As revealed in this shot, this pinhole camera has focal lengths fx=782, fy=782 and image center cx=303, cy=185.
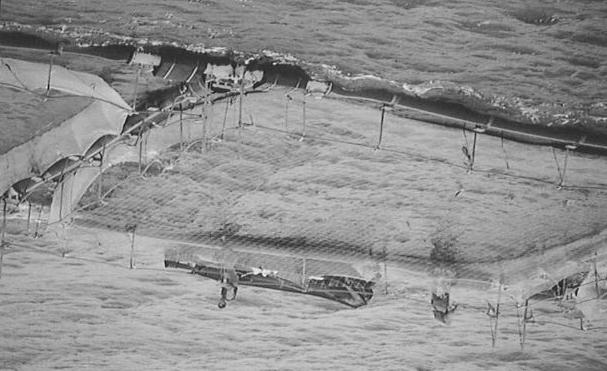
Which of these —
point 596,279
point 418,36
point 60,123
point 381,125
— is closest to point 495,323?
point 596,279

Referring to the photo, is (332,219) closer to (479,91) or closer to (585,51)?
(479,91)

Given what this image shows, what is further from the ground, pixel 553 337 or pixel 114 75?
pixel 114 75

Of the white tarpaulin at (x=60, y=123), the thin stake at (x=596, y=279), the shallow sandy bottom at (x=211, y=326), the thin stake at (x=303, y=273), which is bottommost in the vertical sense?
the shallow sandy bottom at (x=211, y=326)

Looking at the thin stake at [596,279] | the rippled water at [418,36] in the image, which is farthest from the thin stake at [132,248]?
the thin stake at [596,279]

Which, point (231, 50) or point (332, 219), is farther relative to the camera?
point (332, 219)

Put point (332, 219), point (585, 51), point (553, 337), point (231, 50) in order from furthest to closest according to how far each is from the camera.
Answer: point (553, 337) → point (332, 219) → point (231, 50) → point (585, 51)

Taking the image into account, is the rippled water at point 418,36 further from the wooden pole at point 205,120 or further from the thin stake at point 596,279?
the thin stake at point 596,279

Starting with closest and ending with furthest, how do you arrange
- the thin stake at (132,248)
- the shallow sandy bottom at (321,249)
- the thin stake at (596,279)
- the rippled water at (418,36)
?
the rippled water at (418,36), the shallow sandy bottom at (321,249), the thin stake at (596,279), the thin stake at (132,248)

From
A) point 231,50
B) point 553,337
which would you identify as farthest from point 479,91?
point 553,337
